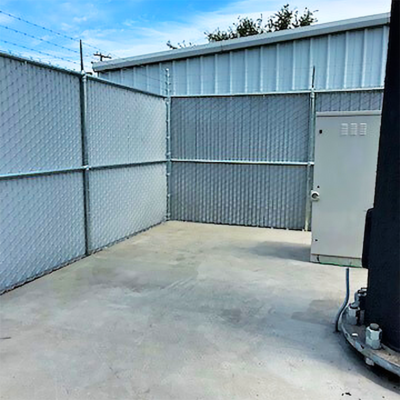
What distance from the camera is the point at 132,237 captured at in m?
5.55

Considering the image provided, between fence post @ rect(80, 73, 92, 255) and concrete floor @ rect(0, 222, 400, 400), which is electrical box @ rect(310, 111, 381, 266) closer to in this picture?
concrete floor @ rect(0, 222, 400, 400)

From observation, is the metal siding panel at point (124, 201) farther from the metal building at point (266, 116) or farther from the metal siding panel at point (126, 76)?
the metal siding panel at point (126, 76)

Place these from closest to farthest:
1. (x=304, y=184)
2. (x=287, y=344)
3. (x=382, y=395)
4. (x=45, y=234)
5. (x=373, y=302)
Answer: (x=382, y=395) → (x=373, y=302) → (x=287, y=344) → (x=45, y=234) → (x=304, y=184)

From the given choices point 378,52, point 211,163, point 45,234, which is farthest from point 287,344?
point 378,52

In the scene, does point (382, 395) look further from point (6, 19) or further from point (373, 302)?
point (6, 19)

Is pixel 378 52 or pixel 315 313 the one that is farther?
pixel 378 52

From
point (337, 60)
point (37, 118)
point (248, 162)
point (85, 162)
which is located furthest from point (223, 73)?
point (37, 118)

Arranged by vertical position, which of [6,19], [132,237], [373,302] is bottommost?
[132,237]

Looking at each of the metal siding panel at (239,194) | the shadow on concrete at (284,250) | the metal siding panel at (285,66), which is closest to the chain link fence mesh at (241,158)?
the metal siding panel at (239,194)

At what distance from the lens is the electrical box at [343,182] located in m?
3.96

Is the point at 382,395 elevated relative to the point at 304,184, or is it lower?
lower

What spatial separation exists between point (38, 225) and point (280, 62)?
5.25 metres

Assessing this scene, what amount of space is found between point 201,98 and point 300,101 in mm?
1647

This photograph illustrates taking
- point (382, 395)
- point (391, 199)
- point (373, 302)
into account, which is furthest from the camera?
point (373, 302)
